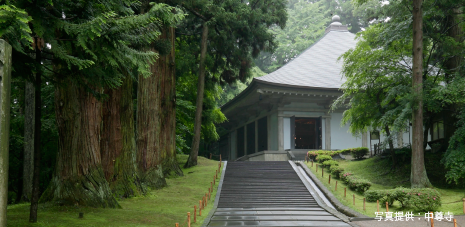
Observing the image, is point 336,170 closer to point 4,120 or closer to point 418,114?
point 418,114

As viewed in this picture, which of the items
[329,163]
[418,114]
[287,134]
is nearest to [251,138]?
[287,134]

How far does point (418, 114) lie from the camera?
48.9 feet

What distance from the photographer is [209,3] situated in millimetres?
18812

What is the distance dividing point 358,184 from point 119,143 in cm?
924

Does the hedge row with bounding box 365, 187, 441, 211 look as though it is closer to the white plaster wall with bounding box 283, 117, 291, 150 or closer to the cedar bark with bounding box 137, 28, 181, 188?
the cedar bark with bounding box 137, 28, 181, 188

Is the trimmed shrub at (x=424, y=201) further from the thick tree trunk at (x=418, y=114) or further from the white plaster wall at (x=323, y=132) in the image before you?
the white plaster wall at (x=323, y=132)

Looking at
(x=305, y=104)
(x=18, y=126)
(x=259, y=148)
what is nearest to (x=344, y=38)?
(x=305, y=104)

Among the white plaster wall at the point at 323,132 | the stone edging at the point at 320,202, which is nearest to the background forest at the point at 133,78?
the stone edging at the point at 320,202

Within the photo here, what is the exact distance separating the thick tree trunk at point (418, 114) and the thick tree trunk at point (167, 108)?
967 centimetres

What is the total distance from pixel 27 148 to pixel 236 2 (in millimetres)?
11367

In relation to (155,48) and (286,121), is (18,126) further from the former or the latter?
(286,121)

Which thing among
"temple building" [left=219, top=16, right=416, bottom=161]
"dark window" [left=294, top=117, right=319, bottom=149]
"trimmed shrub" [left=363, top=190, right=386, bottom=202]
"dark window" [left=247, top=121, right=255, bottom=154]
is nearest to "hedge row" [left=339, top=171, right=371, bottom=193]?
"trimmed shrub" [left=363, top=190, right=386, bottom=202]

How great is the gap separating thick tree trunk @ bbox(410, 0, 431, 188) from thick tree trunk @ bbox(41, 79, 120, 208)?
10.7 m

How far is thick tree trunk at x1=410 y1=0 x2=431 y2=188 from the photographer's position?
1459 cm
